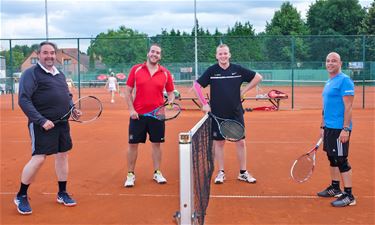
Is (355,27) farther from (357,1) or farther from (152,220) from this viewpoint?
(152,220)

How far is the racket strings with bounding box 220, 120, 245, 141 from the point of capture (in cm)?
641

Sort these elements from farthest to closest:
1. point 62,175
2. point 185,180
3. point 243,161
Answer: point 243,161, point 62,175, point 185,180

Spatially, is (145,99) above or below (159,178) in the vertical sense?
above

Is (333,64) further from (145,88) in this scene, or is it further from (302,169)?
(145,88)

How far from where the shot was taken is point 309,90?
115 ft

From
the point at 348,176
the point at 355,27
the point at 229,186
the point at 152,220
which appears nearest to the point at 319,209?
the point at 348,176

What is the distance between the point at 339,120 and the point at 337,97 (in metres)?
0.27

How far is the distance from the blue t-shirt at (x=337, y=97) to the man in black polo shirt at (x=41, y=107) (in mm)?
3098

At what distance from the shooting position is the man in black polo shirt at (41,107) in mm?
5250

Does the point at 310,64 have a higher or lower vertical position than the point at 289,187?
higher

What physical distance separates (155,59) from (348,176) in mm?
2887

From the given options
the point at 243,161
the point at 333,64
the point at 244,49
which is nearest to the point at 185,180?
the point at 333,64

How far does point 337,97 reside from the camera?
18.6 ft

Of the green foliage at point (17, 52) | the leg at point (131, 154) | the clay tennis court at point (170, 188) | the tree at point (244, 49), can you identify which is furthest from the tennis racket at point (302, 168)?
the tree at point (244, 49)
